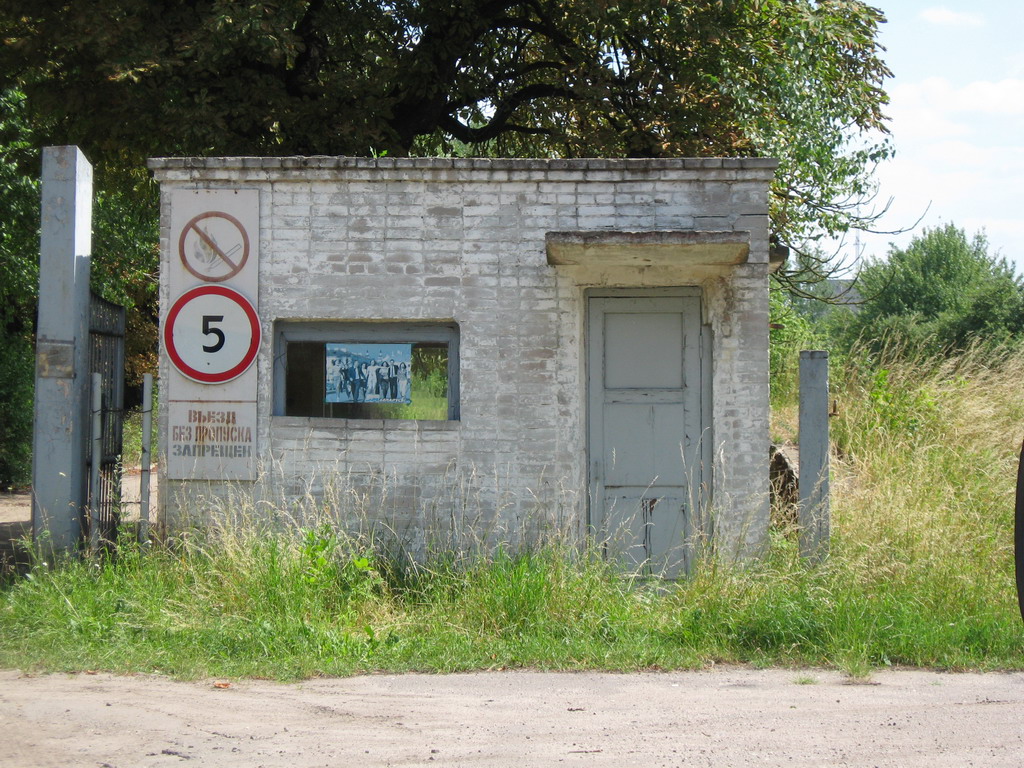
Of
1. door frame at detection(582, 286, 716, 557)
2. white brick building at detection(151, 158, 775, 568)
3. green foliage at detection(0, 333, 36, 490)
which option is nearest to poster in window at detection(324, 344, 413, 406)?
white brick building at detection(151, 158, 775, 568)

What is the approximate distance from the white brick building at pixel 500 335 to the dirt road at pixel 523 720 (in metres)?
1.95

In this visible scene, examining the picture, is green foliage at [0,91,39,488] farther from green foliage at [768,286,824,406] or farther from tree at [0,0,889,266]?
green foliage at [768,286,824,406]

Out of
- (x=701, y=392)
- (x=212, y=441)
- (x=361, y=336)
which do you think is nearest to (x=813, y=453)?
(x=701, y=392)

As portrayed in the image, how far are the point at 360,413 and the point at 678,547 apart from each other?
8.61ft

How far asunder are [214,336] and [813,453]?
455 centimetres

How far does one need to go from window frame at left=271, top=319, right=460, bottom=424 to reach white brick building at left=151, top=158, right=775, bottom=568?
2cm

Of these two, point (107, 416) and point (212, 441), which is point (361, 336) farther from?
point (107, 416)

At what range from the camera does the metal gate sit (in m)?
7.76

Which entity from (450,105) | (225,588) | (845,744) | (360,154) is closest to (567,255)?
(225,588)

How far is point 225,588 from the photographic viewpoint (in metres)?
6.71

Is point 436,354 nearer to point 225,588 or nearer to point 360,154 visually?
point 225,588

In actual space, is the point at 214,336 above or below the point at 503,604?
above

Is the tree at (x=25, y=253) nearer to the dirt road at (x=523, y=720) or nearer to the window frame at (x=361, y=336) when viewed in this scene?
the window frame at (x=361, y=336)

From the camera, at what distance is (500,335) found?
24.8 feet
